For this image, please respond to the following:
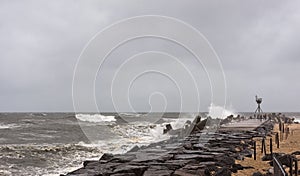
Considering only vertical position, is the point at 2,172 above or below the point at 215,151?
below

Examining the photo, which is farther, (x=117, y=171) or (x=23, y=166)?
(x=23, y=166)

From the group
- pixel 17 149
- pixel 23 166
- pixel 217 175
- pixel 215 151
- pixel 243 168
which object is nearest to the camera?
pixel 217 175

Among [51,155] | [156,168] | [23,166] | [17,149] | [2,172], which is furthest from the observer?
[17,149]

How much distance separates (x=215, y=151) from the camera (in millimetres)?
12742

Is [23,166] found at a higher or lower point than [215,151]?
lower

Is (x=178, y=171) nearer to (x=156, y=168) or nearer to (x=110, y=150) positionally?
(x=156, y=168)

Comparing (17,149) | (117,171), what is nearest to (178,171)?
(117,171)

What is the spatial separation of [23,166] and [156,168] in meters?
7.77

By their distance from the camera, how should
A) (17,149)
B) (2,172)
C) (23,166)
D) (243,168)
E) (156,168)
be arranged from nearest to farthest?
(156,168) < (243,168) < (2,172) < (23,166) < (17,149)

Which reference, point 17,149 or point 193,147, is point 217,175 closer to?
point 193,147

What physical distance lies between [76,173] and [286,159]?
4.90 m

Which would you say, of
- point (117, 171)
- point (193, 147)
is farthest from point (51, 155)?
point (117, 171)

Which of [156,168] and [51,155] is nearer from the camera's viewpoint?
[156,168]

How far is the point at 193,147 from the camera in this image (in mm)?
13984
